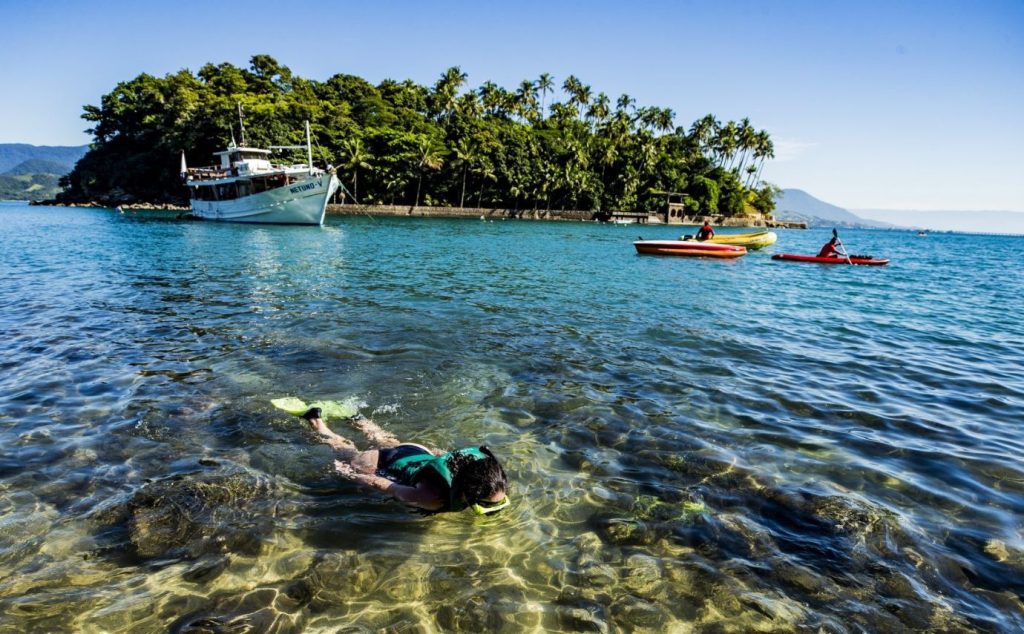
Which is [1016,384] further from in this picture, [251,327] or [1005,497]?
[251,327]

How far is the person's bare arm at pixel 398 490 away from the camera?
3.96 metres

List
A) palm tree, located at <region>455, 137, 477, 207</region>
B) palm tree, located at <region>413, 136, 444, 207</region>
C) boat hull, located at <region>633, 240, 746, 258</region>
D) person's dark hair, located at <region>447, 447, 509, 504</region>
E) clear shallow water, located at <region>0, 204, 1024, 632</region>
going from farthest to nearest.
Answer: palm tree, located at <region>455, 137, 477, 207</region> → palm tree, located at <region>413, 136, 444, 207</region> → boat hull, located at <region>633, 240, 746, 258</region> → person's dark hair, located at <region>447, 447, 509, 504</region> → clear shallow water, located at <region>0, 204, 1024, 632</region>

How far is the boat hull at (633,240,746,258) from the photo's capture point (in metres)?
28.8

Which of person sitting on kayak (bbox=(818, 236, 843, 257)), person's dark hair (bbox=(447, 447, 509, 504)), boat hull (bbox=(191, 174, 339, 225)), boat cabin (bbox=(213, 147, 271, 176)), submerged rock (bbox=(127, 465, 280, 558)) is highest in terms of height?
boat cabin (bbox=(213, 147, 271, 176))

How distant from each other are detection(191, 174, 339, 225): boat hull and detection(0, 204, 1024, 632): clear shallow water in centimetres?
3688

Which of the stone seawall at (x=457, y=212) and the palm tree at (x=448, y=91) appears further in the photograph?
the palm tree at (x=448, y=91)

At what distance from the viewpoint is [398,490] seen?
413 cm

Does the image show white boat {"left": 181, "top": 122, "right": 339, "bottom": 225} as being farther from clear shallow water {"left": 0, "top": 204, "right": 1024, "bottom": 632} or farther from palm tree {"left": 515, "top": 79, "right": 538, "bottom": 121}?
palm tree {"left": 515, "top": 79, "right": 538, "bottom": 121}

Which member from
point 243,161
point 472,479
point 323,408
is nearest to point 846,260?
point 323,408

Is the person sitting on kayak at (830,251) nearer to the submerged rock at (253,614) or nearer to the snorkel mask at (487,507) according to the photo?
the snorkel mask at (487,507)

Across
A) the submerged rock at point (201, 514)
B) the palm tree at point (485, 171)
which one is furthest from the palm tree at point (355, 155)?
the submerged rock at point (201, 514)

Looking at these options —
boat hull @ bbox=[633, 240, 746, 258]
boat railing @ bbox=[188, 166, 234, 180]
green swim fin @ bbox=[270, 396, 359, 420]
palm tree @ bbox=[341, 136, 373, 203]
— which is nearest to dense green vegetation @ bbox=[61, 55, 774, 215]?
palm tree @ bbox=[341, 136, 373, 203]

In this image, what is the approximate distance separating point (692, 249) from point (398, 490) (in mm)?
27895

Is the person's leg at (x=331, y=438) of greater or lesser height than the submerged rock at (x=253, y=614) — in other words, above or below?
above
